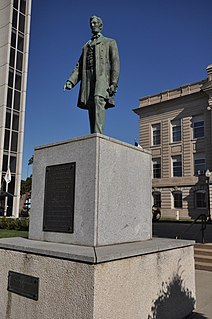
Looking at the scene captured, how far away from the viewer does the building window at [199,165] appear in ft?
115

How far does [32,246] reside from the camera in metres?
3.97

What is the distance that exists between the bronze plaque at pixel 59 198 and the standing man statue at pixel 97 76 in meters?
0.91

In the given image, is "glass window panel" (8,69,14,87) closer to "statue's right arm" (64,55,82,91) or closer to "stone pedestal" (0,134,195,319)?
"statue's right arm" (64,55,82,91)

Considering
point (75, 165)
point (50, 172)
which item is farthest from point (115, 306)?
point (50, 172)

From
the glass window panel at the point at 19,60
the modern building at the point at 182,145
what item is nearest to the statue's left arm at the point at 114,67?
the modern building at the point at 182,145

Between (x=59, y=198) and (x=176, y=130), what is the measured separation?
35.6 metres

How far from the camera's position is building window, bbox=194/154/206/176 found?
34906 mm

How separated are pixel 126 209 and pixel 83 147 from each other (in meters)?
1.17

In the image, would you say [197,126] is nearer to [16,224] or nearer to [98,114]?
[16,224]

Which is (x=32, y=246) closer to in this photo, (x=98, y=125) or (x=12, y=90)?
(x=98, y=125)

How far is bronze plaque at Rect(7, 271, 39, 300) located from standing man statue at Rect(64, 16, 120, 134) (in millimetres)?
2429

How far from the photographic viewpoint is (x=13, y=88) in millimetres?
36062

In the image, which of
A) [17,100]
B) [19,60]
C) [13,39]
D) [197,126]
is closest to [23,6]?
[13,39]

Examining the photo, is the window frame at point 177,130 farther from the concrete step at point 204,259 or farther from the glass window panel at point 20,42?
the concrete step at point 204,259
